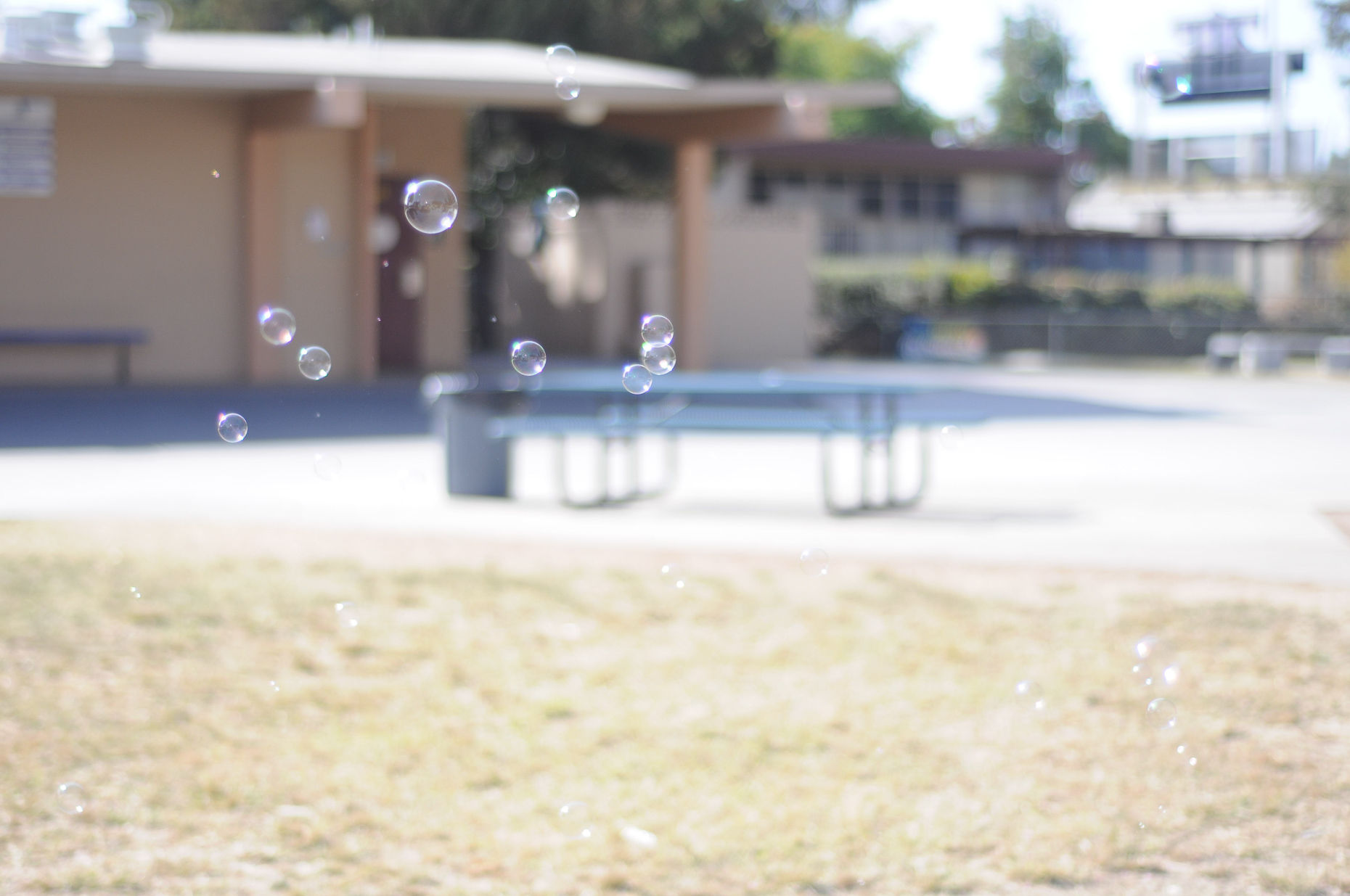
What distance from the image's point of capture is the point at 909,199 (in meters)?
45.0

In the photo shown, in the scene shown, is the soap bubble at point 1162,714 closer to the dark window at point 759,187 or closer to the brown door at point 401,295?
the brown door at point 401,295

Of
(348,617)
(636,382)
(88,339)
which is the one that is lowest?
(348,617)

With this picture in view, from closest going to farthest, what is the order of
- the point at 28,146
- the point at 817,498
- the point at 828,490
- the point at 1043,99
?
the point at 828,490 < the point at 817,498 < the point at 28,146 < the point at 1043,99

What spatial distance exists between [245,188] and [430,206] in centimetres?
1397

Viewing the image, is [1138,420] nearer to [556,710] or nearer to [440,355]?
[440,355]

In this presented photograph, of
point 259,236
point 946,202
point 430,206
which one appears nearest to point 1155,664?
point 430,206

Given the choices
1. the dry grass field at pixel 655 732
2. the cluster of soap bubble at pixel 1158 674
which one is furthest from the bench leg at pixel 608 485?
the cluster of soap bubble at pixel 1158 674

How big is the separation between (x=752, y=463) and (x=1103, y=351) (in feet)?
66.7

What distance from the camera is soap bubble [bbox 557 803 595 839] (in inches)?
193

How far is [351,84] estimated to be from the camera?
17.1 metres

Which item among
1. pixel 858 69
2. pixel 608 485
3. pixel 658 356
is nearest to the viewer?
pixel 658 356

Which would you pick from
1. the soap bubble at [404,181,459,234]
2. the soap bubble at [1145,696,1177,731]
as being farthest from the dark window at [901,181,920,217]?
the soap bubble at [1145,696,1177,731]

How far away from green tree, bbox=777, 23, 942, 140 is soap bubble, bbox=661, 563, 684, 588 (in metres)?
58.0

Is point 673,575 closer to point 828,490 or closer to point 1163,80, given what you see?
point 828,490
